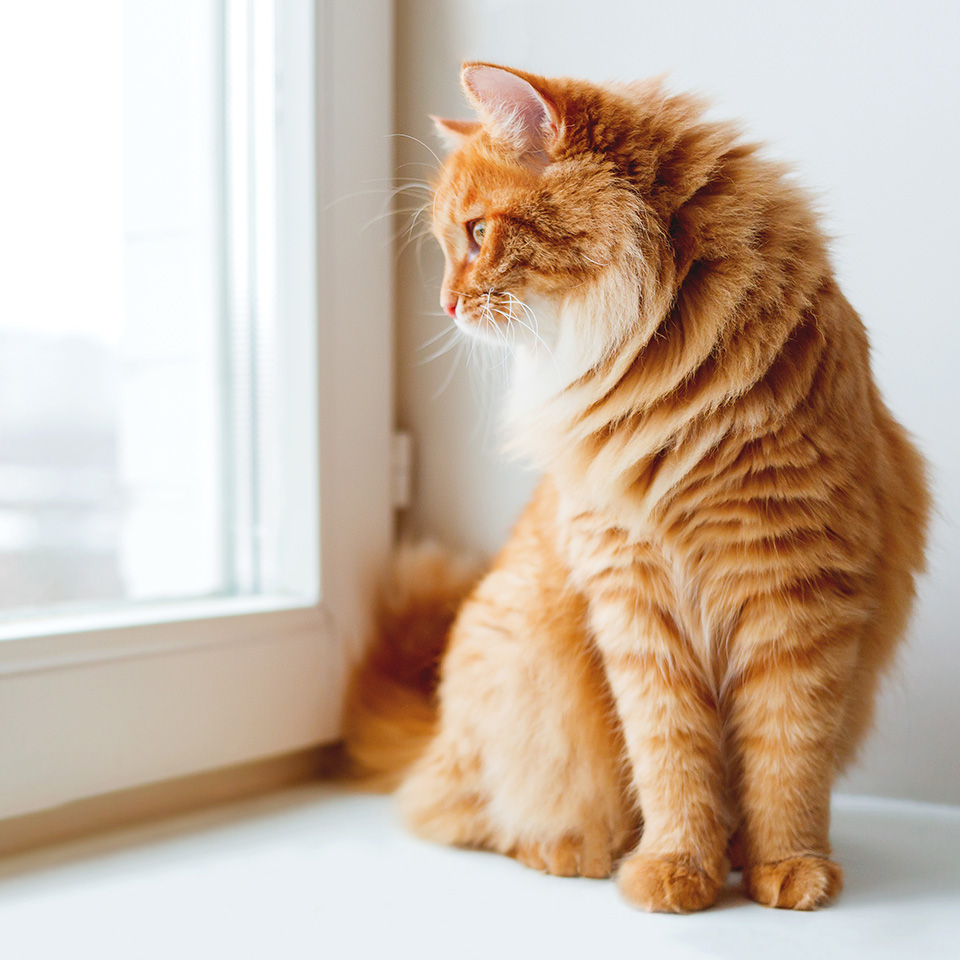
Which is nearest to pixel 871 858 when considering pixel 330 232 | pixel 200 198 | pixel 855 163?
pixel 855 163

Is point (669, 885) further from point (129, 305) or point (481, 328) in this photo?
point (129, 305)

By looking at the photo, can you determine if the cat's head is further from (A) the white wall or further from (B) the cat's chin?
Answer: (A) the white wall

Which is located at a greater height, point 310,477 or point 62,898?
point 310,477

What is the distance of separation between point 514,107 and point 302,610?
0.87 metres

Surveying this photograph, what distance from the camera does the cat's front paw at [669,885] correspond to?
104 centimetres

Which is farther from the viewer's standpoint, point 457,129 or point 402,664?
point 402,664

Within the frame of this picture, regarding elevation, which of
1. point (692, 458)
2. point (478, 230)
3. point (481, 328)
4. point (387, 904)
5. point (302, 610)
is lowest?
point (387, 904)

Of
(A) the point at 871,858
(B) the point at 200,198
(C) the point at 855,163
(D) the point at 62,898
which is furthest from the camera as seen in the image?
(B) the point at 200,198

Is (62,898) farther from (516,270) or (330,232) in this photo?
(330,232)

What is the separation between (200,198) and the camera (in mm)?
1605

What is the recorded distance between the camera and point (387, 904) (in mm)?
1086

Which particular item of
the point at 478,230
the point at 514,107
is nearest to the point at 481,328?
the point at 478,230

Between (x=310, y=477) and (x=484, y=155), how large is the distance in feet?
2.21

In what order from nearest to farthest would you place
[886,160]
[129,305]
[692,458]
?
[692,458] < [886,160] < [129,305]
